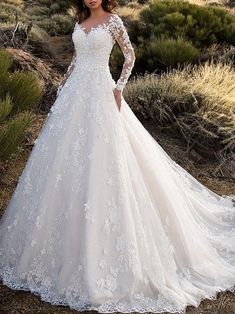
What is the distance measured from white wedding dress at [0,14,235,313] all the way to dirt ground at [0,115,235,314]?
0.07 metres

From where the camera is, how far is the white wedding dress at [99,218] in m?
3.80

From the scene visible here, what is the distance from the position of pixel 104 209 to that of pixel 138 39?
914cm

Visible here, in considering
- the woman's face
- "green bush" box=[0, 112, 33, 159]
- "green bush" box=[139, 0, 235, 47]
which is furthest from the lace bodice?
"green bush" box=[139, 0, 235, 47]

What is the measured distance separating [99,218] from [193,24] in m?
9.54

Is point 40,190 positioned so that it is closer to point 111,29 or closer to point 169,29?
point 111,29

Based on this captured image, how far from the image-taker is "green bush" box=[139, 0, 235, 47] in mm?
12297

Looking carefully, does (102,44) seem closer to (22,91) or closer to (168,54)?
(22,91)

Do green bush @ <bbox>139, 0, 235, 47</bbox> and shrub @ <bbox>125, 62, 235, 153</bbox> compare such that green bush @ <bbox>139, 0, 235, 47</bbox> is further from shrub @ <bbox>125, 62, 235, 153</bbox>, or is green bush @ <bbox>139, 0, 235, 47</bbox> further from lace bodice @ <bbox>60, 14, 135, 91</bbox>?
lace bodice @ <bbox>60, 14, 135, 91</bbox>

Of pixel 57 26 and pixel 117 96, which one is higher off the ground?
pixel 117 96

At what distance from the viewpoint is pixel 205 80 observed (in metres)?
8.17

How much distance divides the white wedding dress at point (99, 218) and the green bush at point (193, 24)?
781 cm

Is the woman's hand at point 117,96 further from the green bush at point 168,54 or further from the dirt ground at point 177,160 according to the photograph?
the green bush at point 168,54

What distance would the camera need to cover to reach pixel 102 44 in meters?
4.08

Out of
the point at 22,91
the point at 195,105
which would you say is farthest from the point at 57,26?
the point at 22,91
